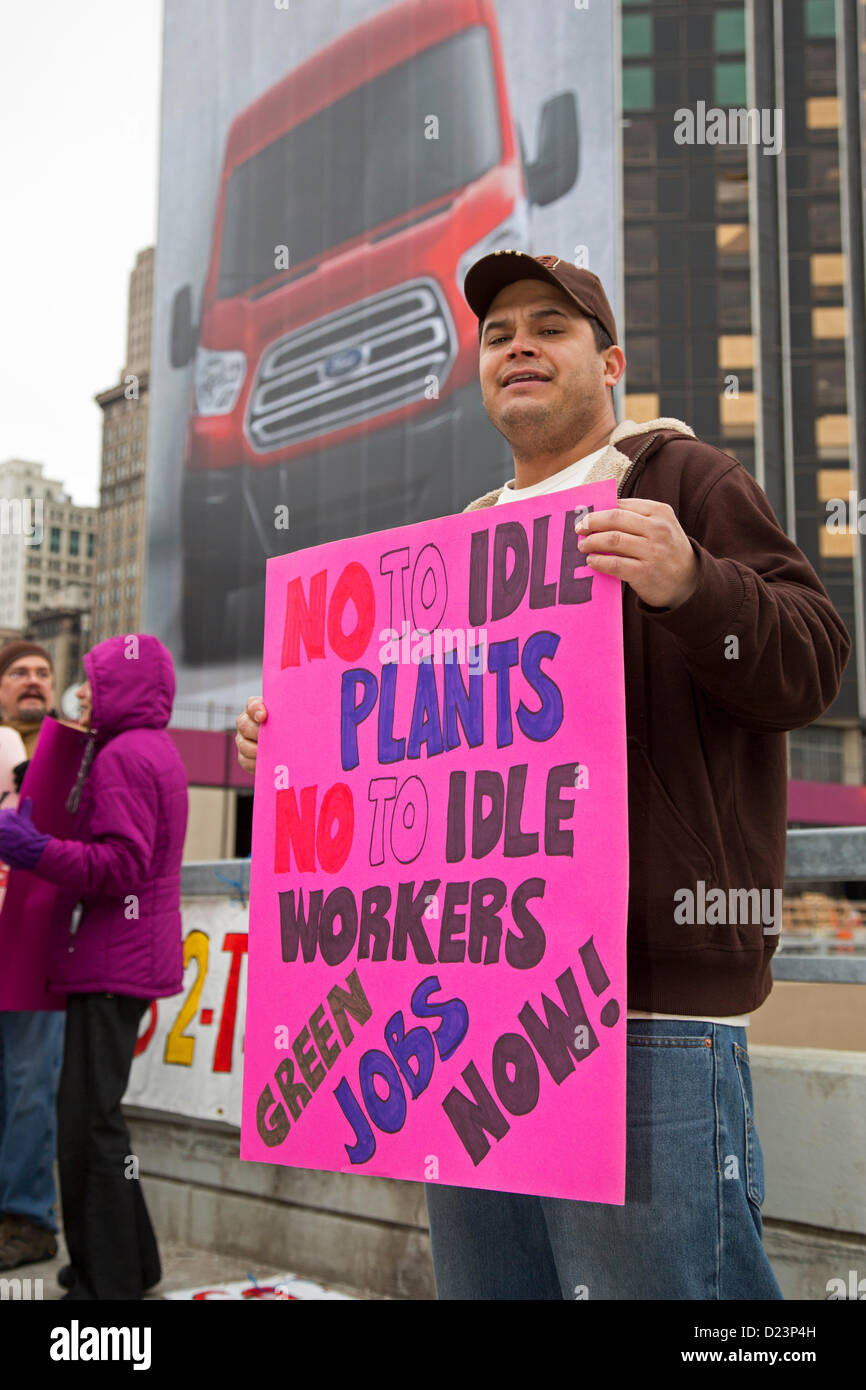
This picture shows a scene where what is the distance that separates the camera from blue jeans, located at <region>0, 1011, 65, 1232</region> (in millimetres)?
4762

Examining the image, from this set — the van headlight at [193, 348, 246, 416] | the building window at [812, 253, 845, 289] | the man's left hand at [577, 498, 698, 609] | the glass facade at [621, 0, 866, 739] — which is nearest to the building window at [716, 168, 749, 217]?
the glass facade at [621, 0, 866, 739]

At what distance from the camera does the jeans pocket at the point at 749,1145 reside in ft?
6.03

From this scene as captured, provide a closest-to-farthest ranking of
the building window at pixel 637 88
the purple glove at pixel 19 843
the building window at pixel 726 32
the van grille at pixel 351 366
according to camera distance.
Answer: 1. the purple glove at pixel 19 843
2. the van grille at pixel 351 366
3. the building window at pixel 726 32
4. the building window at pixel 637 88

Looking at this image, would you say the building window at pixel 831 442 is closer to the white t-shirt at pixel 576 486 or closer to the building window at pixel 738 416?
the building window at pixel 738 416

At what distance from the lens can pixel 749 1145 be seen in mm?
1854

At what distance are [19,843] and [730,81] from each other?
197 feet

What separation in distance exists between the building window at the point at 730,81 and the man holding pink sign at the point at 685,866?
60.5 metres

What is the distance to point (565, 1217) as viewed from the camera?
1894mm

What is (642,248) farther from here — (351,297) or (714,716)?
(714,716)

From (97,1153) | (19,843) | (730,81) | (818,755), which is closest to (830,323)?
(730,81)

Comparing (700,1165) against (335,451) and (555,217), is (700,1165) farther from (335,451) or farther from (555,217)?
(335,451)

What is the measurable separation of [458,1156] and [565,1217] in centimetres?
20

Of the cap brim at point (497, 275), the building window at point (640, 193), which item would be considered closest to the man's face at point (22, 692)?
the cap brim at point (497, 275)

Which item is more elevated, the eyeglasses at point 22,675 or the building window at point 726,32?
the building window at point 726,32
